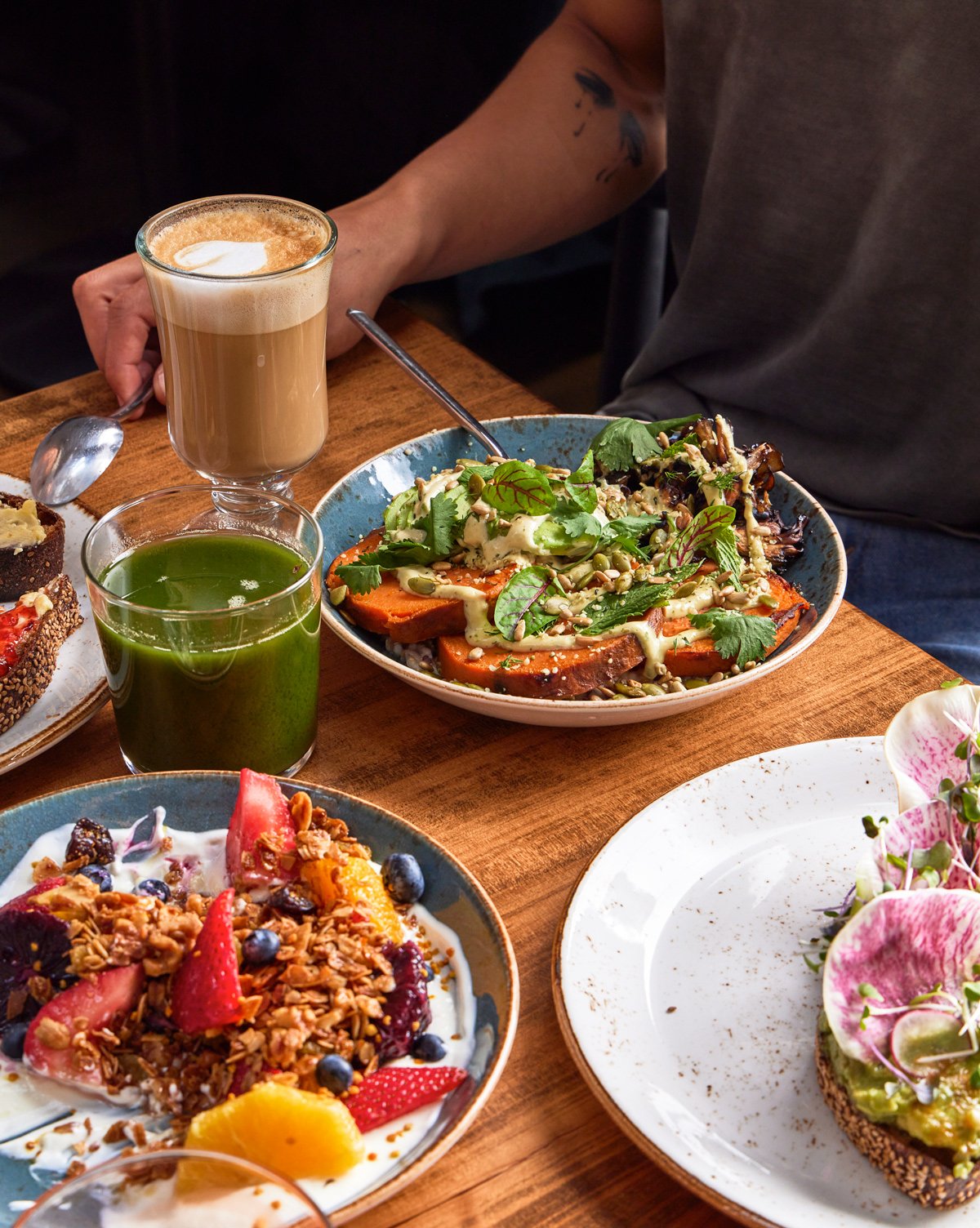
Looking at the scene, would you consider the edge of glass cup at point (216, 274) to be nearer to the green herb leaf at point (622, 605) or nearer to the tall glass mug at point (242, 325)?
the tall glass mug at point (242, 325)

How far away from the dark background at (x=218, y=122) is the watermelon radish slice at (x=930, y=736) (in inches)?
113

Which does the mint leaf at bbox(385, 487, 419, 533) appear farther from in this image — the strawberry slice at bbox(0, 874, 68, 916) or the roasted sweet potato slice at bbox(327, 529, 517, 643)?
the strawberry slice at bbox(0, 874, 68, 916)

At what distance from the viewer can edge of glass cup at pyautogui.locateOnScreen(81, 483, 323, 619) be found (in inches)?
43.9

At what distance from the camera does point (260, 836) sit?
1.02 metres

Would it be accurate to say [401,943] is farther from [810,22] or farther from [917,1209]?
[810,22]

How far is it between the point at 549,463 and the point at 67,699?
2.48 ft

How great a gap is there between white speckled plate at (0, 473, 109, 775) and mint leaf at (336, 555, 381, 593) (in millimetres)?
290

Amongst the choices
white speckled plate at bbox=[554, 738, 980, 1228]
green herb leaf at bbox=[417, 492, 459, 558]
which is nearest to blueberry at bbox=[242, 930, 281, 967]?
white speckled plate at bbox=[554, 738, 980, 1228]

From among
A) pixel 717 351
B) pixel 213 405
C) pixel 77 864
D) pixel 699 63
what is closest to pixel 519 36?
pixel 699 63

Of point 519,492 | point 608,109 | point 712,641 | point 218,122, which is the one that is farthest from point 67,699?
point 218,122

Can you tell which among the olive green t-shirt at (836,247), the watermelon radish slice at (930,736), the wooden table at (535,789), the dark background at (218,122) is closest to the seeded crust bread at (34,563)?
the wooden table at (535,789)

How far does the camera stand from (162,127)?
3.53 metres

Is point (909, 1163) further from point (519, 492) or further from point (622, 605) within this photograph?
point (519, 492)

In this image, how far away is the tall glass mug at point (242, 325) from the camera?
1.41 metres
